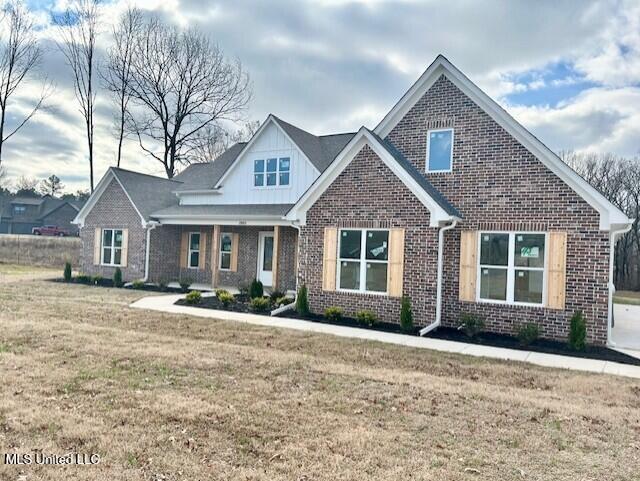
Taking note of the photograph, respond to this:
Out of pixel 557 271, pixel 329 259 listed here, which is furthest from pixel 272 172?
pixel 557 271

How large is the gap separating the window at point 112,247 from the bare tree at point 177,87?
15.9 metres

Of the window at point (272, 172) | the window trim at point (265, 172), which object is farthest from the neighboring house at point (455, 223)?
the window at point (272, 172)

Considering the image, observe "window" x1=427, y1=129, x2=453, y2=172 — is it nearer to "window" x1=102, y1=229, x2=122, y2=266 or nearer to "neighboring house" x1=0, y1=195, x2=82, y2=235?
"window" x1=102, y1=229, x2=122, y2=266

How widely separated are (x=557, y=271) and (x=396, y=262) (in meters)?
3.62

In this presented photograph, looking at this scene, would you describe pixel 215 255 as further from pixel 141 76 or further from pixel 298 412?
pixel 141 76

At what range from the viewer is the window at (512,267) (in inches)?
429

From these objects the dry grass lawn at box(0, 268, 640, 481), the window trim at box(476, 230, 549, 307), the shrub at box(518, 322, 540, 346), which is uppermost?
the window trim at box(476, 230, 549, 307)

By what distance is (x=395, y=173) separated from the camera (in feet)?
38.5

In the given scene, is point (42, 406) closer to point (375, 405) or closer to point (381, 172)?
point (375, 405)

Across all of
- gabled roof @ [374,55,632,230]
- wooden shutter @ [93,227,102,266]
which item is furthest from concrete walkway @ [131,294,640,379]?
wooden shutter @ [93,227,102,266]

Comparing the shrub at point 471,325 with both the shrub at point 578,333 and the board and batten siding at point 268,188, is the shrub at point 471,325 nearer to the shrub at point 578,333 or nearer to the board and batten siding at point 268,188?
the shrub at point 578,333

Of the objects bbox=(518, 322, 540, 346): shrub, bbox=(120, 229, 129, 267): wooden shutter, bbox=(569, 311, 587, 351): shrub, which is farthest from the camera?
bbox=(120, 229, 129, 267): wooden shutter

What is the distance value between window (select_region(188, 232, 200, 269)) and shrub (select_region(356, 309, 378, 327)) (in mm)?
11097

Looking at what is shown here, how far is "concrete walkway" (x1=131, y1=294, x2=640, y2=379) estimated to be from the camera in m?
8.38
